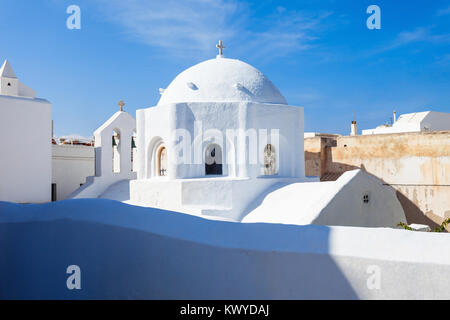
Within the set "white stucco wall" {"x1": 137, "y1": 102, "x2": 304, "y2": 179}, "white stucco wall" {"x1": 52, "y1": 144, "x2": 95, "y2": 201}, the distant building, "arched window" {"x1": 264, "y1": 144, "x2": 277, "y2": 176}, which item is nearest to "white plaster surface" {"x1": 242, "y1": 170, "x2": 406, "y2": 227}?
"white stucco wall" {"x1": 137, "y1": 102, "x2": 304, "y2": 179}

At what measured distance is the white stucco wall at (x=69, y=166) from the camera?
53.6 ft

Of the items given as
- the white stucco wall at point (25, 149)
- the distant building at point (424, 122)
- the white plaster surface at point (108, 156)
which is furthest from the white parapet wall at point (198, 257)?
the distant building at point (424, 122)

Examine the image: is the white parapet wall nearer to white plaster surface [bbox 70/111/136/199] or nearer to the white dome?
the white dome

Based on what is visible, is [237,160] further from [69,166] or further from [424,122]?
[424,122]

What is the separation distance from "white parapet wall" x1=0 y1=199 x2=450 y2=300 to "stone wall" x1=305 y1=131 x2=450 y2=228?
12.3 meters

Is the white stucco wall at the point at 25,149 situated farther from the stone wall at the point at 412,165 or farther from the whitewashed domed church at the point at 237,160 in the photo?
the stone wall at the point at 412,165

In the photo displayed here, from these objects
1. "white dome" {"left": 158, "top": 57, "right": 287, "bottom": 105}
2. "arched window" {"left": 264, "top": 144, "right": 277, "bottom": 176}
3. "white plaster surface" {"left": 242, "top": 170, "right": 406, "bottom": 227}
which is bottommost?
"white plaster surface" {"left": 242, "top": 170, "right": 406, "bottom": 227}

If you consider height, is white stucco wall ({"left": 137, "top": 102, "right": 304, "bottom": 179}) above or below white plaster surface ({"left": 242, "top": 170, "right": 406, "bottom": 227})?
above

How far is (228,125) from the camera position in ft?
32.1

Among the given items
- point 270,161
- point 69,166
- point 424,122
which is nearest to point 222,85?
point 270,161

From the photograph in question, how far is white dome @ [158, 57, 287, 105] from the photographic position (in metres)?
10.2

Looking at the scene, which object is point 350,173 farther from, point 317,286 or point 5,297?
point 5,297

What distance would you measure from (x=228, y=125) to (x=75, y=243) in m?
6.77

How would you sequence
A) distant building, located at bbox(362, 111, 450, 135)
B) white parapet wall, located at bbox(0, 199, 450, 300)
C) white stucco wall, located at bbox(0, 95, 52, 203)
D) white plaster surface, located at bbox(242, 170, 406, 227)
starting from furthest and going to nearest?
1. distant building, located at bbox(362, 111, 450, 135)
2. white stucco wall, located at bbox(0, 95, 52, 203)
3. white plaster surface, located at bbox(242, 170, 406, 227)
4. white parapet wall, located at bbox(0, 199, 450, 300)
